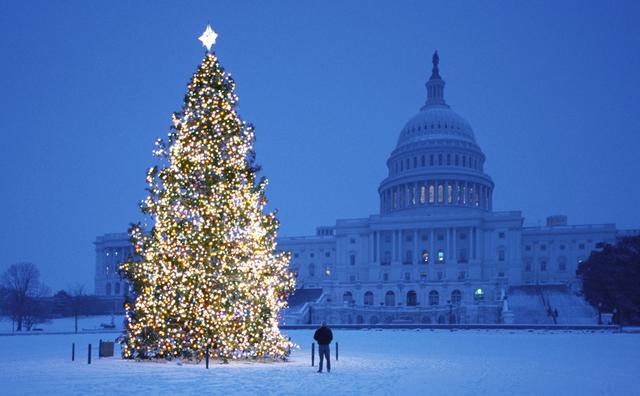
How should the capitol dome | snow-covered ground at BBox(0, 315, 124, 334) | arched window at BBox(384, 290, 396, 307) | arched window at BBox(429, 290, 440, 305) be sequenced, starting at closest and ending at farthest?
snow-covered ground at BBox(0, 315, 124, 334) → arched window at BBox(429, 290, 440, 305) → arched window at BBox(384, 290, 396, 307) → the capitol dome

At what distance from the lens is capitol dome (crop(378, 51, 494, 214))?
135 metres

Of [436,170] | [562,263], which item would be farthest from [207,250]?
[436,170]

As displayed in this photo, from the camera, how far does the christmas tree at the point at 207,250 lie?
25.7 meters

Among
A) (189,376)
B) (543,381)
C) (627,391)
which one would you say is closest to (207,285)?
(189,376)

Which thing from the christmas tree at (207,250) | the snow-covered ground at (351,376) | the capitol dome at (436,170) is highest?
the capitol dome at (436,170)

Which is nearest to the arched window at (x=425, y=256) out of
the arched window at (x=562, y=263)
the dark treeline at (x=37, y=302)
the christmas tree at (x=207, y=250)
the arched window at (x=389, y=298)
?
the arched window at (x=389, y=298)

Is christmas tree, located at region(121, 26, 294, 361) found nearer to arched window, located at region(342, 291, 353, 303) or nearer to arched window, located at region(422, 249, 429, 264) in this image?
arched window, located at region(342, 291, 353, 303)

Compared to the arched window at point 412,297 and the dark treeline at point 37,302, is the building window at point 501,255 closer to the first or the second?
the arched window at point 412,297

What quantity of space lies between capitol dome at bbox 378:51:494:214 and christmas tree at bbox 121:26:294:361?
350 ft

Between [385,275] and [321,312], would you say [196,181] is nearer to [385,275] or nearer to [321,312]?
[321,312]

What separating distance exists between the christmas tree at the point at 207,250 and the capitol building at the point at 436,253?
56482 mm

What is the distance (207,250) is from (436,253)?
99148 millimetres

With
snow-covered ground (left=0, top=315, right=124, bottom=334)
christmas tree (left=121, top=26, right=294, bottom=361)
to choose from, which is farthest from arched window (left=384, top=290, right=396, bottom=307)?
christmas tree (left=121, top=26, right=294, bottom=361)

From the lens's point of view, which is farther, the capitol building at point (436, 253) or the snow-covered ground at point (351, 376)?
the capitol building at point (436, 253)
